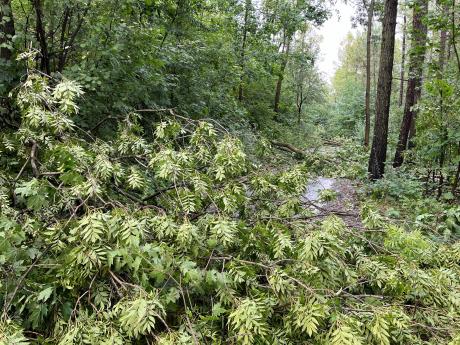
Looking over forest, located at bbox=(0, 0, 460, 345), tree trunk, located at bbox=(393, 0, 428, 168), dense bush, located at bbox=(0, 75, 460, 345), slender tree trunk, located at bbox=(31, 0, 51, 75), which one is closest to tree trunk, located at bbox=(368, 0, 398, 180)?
tree trunk, located at bbox=(393, 0, 428, 168)

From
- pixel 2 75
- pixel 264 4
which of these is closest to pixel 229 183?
pixel 2 75

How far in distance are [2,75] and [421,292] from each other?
13.8 feet

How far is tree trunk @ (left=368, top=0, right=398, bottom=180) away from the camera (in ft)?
25.8

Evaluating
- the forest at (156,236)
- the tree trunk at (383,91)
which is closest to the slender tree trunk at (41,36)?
the forest at (156,236)

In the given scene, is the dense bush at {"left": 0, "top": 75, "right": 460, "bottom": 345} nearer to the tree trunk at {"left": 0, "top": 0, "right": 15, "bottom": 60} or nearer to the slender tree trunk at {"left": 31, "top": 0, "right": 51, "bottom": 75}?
the tree trunk at {"left": 0, "top": 0, "right": 15, "bottom": 60}

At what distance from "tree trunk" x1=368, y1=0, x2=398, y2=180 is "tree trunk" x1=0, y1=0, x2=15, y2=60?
7.16 meters

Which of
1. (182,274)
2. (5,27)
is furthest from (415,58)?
(182,274)

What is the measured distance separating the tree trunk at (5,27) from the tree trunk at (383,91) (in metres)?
7.16

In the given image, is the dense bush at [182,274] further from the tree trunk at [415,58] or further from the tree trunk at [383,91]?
the tree trunk at [383,91]

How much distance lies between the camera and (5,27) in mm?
4000

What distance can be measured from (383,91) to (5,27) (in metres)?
7.43

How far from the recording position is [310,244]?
212 centimetres

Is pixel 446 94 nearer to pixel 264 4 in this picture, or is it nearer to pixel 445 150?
pixel 445 150

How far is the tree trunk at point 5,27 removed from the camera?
3670mm
